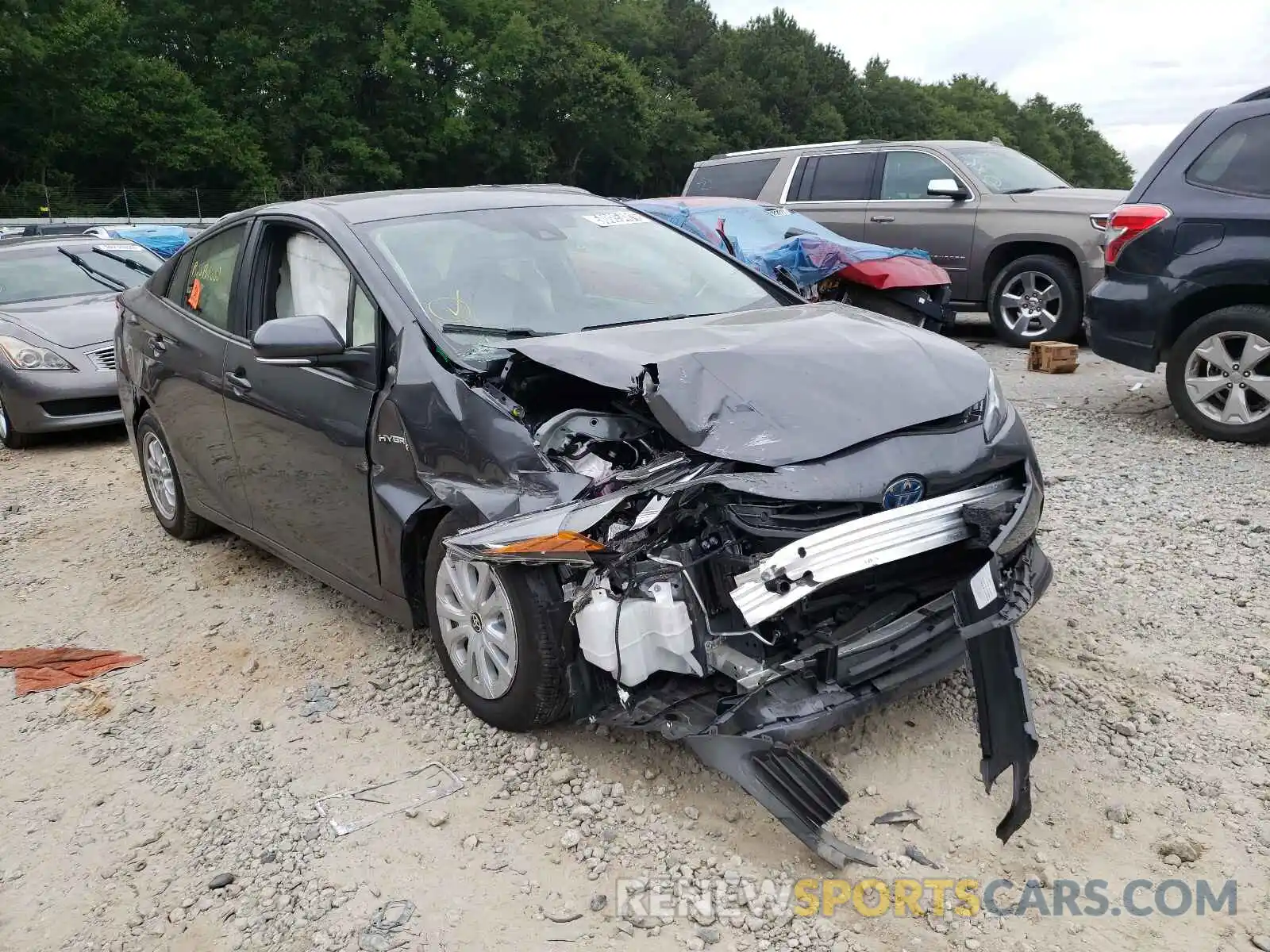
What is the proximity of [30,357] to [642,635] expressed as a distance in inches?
280

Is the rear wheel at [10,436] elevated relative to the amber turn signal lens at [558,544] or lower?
Answer: lower

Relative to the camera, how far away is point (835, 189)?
10.9 metres

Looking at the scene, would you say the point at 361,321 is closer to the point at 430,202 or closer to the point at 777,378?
the point at 430,202

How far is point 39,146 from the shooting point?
33375mm

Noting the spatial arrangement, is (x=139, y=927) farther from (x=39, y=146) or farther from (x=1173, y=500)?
(x=39, y=146)

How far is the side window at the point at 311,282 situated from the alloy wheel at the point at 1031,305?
287 inches

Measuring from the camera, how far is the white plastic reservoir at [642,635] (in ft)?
9.11

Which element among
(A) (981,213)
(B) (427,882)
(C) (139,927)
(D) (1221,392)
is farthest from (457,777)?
(A) (981,213)

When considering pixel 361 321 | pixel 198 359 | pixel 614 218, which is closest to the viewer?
pixel 361 321

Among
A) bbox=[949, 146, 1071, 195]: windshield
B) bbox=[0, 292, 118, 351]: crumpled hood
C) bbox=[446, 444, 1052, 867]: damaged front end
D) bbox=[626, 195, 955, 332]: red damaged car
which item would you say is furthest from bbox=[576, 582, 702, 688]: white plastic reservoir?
bbox=[949, 146, 1071, 195]: windshield

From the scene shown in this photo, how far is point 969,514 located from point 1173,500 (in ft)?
9.31

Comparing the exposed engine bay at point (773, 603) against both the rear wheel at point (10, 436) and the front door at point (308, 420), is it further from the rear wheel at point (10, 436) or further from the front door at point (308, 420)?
the rear wheel at point (10, 436)

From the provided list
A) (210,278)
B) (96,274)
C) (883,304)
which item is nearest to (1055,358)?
(883,304)

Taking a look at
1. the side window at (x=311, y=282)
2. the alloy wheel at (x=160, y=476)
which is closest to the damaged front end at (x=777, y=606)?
the side window at (x=311, y=282)
